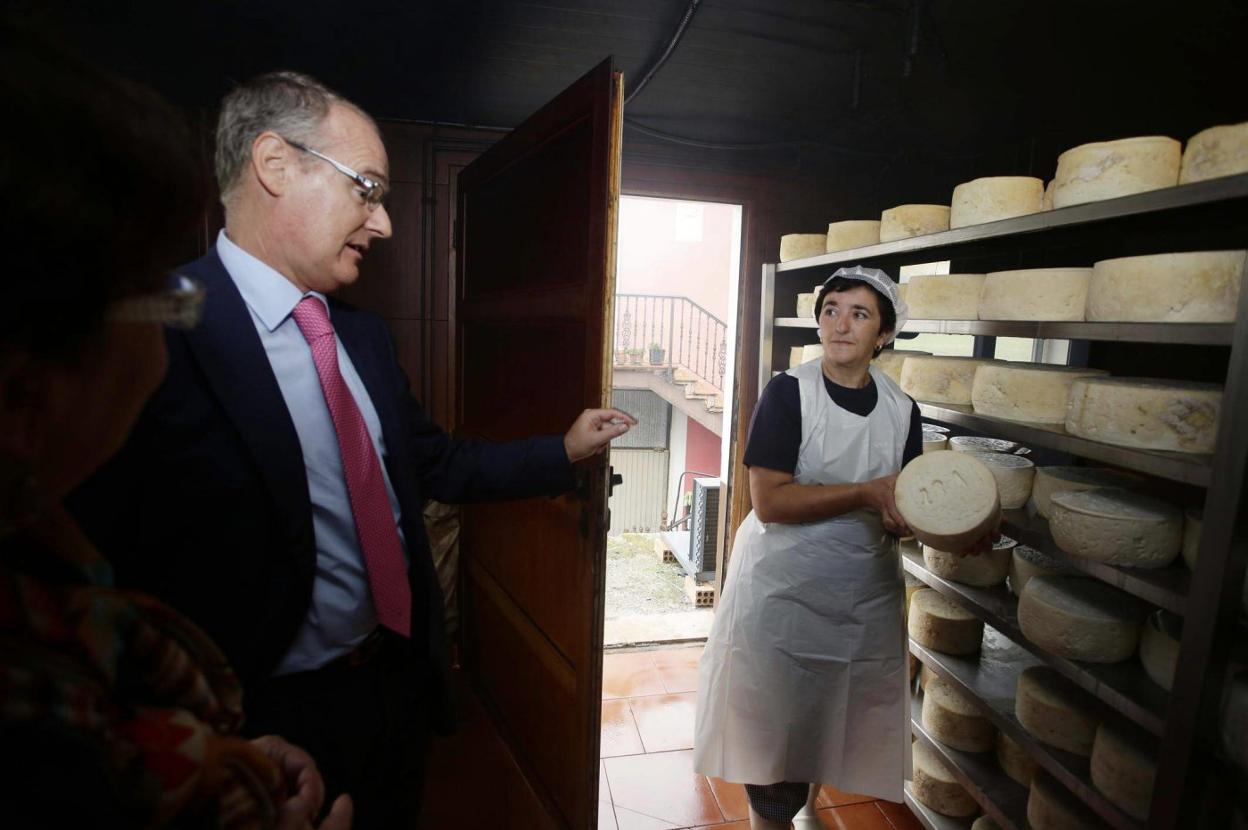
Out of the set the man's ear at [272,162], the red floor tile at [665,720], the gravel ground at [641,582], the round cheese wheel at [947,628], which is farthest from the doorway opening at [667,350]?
the man's ear at [272,162]

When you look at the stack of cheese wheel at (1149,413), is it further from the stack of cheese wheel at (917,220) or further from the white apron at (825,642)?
the stack of cheese wheel at (917,220)

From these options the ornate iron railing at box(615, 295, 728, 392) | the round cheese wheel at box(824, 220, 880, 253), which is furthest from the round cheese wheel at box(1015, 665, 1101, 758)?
the ornate iron railing at box(615, 295, 728, 392)

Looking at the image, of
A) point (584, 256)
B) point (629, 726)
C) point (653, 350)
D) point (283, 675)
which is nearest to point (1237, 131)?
point (584, 256)

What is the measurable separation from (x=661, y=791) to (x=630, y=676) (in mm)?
868

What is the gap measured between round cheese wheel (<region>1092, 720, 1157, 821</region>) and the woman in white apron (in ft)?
1.63

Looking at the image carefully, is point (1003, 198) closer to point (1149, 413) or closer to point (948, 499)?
point (1149, 413)

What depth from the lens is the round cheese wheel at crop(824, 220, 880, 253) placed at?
3.00 m

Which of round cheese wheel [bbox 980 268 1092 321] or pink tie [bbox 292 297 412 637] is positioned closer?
pink tie [bbox 292 297 412 637]

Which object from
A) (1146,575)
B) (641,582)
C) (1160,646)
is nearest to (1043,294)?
(1146,575)

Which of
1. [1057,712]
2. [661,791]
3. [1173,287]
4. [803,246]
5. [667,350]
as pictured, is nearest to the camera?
[1173,287]

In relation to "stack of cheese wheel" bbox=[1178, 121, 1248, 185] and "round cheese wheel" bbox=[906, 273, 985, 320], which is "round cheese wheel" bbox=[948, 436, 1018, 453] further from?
"stack of cheese wheel" bbox=[1178, 121, 1248, 185]

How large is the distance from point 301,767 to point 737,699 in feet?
4.96

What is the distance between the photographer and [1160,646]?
1593mm

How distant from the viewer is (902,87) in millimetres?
2619
